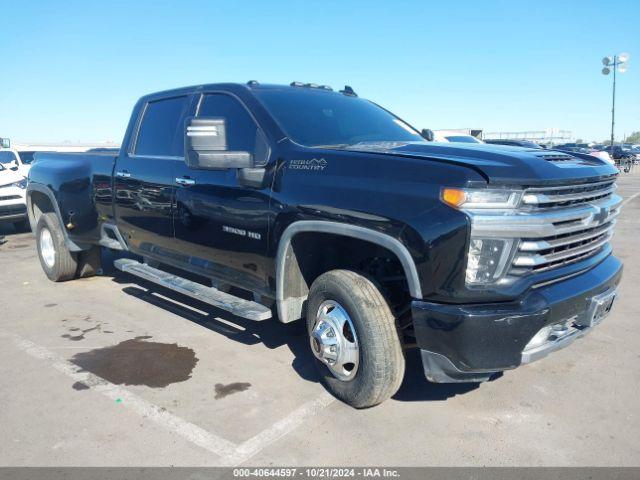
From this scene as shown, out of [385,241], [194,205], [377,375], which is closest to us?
[385,241]

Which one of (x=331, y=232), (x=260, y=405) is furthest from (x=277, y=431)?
(x=331, y=232)

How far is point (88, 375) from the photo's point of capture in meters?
3.79

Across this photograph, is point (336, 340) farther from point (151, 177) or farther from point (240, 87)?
point (151, 177)

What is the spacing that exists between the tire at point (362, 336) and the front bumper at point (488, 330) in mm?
258

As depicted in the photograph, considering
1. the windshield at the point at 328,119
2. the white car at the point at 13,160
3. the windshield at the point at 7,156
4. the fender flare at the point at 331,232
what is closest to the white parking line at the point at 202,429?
the fender flare at the point at 331,232

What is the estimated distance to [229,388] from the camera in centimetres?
359

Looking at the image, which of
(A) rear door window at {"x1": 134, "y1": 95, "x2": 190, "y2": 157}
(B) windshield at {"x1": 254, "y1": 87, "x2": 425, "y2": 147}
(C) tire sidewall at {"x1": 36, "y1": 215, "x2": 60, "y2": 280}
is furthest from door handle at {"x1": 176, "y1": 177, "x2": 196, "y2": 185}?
(C) tire sidewall at {"x1": 36, "y1": 215, "x2": 60, "y2": 280}

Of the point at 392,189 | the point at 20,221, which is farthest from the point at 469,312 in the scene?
the point at 20,221

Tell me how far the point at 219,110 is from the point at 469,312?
2633mm

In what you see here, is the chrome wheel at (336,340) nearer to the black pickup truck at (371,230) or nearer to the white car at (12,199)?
the black pickup truck at (371,230)

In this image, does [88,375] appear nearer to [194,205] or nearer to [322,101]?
[194,205]

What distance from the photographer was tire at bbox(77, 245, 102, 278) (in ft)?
21.2

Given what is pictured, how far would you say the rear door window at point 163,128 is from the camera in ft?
15.0

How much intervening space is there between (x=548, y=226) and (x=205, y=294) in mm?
2595
